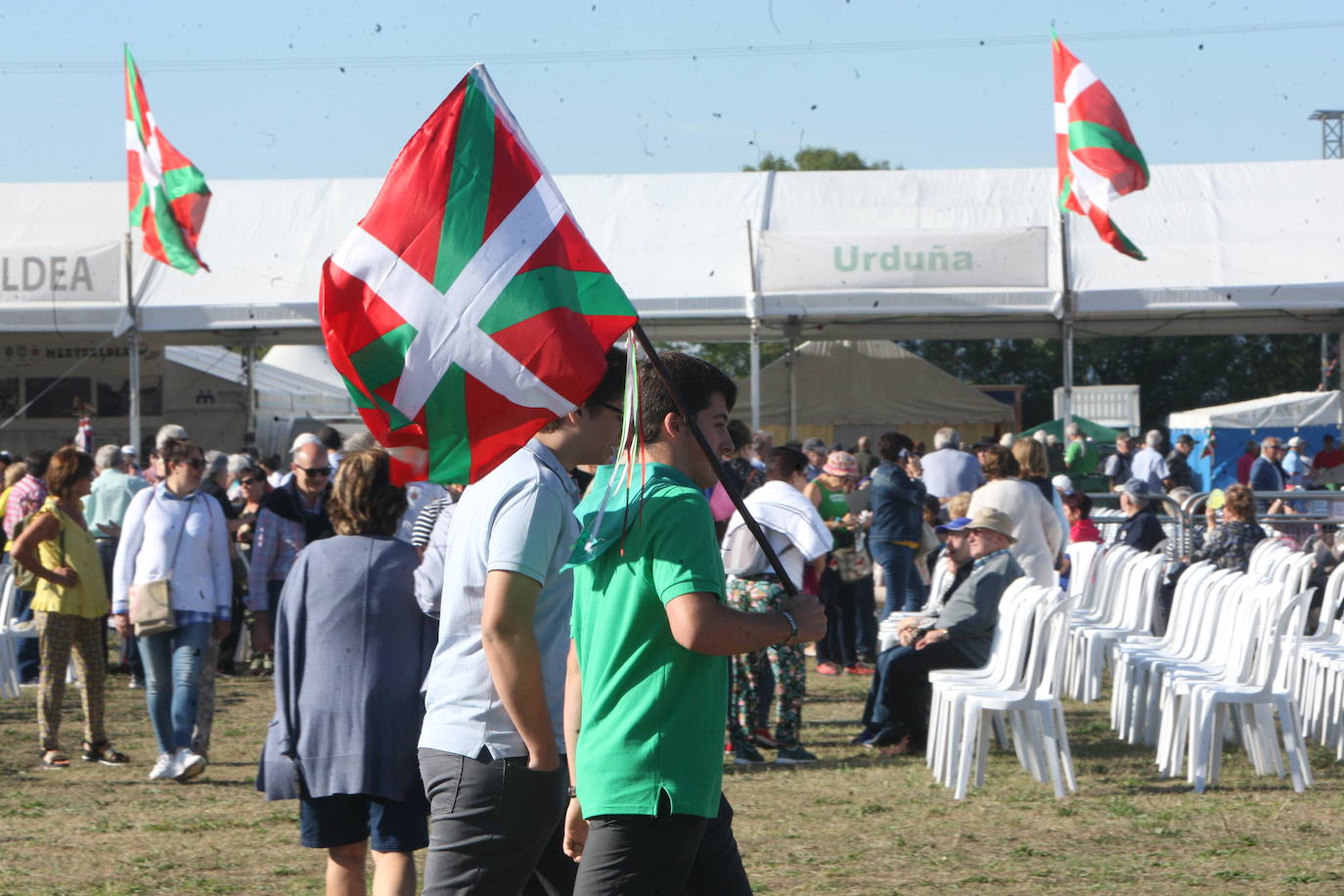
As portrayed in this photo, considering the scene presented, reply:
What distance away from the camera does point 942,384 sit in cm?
2939

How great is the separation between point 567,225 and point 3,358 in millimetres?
22261

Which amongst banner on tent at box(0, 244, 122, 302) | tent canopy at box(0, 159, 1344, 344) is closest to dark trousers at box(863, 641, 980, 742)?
tent canopy at box(0, 159, 1344, 344)

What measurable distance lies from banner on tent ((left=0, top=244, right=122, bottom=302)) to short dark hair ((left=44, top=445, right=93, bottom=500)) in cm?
1188

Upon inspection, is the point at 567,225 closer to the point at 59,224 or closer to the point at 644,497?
the point at 644,497

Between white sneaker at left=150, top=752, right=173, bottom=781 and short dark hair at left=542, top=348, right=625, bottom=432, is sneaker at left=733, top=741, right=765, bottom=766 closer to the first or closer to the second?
white sneaker at left=150, top=752, right=173, bottom=781

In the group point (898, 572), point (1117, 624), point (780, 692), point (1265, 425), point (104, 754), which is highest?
point (1265, 425)

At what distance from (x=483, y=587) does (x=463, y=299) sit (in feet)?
2.10


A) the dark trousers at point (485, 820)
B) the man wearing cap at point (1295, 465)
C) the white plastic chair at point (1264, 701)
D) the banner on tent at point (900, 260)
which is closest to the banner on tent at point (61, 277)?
the banner on tent at point (900, 260)

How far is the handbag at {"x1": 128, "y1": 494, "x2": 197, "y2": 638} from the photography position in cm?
789

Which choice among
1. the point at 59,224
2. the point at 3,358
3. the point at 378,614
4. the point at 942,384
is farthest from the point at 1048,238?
the point at 378,614

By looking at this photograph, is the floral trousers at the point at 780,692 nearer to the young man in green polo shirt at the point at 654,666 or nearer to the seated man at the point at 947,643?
the seated man at the point at 947,643

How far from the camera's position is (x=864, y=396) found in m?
28.1

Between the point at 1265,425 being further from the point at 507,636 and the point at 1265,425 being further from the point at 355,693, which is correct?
the point at 507,636

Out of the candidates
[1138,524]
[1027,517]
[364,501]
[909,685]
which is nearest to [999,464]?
[1027,517]
